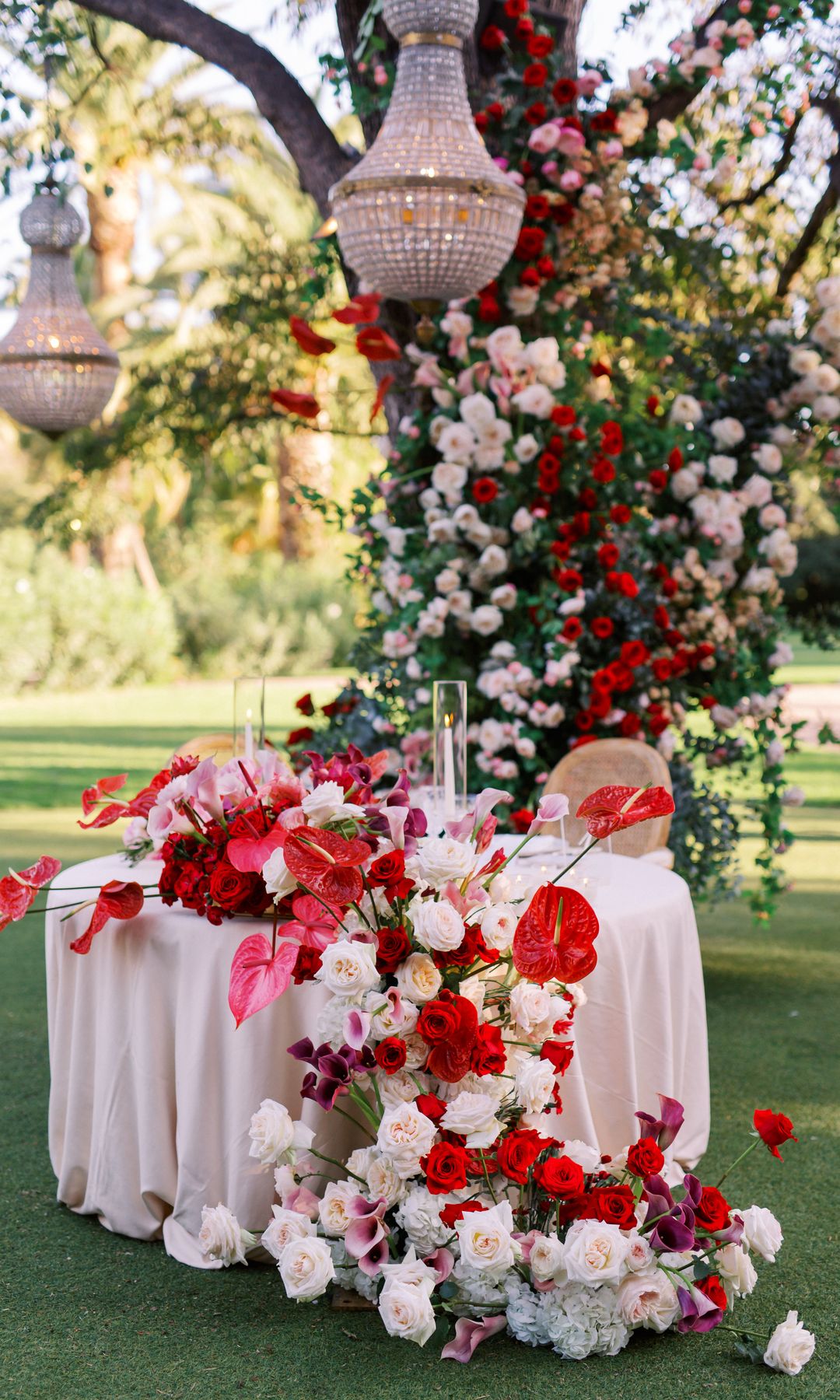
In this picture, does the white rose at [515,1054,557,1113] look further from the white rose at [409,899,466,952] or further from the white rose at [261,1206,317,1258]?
the white rose at [261,1206,317,1258]

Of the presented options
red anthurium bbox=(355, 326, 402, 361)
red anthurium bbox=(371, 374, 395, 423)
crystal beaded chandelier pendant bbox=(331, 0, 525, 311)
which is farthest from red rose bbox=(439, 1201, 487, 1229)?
red anthurium bbox=(371, 374, 395, 423)

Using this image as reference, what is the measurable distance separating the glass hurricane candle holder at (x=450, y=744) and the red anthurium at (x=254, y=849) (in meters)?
0.53

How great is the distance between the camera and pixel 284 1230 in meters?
2.44

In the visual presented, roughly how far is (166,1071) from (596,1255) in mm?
973

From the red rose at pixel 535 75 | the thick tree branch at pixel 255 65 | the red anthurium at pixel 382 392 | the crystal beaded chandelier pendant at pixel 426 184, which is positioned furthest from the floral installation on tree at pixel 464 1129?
the thick tree branch at pixel 255 65

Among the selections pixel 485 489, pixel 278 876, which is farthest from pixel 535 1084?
pixel 485 489

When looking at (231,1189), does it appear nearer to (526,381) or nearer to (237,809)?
(237,809)

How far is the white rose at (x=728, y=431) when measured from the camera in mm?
4957

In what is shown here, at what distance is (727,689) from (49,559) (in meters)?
15.6

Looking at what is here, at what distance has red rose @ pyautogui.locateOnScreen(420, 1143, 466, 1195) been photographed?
2320mm

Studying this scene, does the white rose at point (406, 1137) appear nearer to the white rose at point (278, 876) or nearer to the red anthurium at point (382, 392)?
the white rose at point (278, 876)

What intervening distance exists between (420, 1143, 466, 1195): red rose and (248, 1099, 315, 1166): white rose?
0.87 ft

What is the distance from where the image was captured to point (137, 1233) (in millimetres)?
2914

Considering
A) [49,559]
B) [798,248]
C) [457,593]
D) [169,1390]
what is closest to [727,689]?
[457,593]
